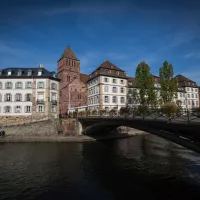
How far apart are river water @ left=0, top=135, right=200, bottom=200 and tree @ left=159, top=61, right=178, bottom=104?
18.2m

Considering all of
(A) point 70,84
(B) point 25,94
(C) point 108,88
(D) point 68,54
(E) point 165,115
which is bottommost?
(E) point 165,115

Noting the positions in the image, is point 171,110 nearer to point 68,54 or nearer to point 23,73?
point 23,73

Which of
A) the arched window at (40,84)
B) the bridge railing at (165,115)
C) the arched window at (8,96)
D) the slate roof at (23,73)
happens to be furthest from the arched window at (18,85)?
the bridge railing at (165,115)

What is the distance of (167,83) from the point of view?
36.7 metres

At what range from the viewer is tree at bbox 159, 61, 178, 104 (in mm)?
36219

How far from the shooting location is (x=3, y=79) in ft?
131

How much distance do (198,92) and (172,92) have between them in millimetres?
41991

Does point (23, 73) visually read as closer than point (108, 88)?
Yes

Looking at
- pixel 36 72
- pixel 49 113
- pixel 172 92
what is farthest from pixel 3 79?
pixel 172 92

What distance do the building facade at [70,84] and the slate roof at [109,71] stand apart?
10576mm

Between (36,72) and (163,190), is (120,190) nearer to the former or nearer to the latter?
(163,190)

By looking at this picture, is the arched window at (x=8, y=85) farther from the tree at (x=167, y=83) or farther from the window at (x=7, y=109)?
the tree at (x=167, y=83)

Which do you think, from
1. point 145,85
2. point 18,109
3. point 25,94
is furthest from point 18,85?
point 145,85

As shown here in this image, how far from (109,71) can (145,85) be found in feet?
37.0
